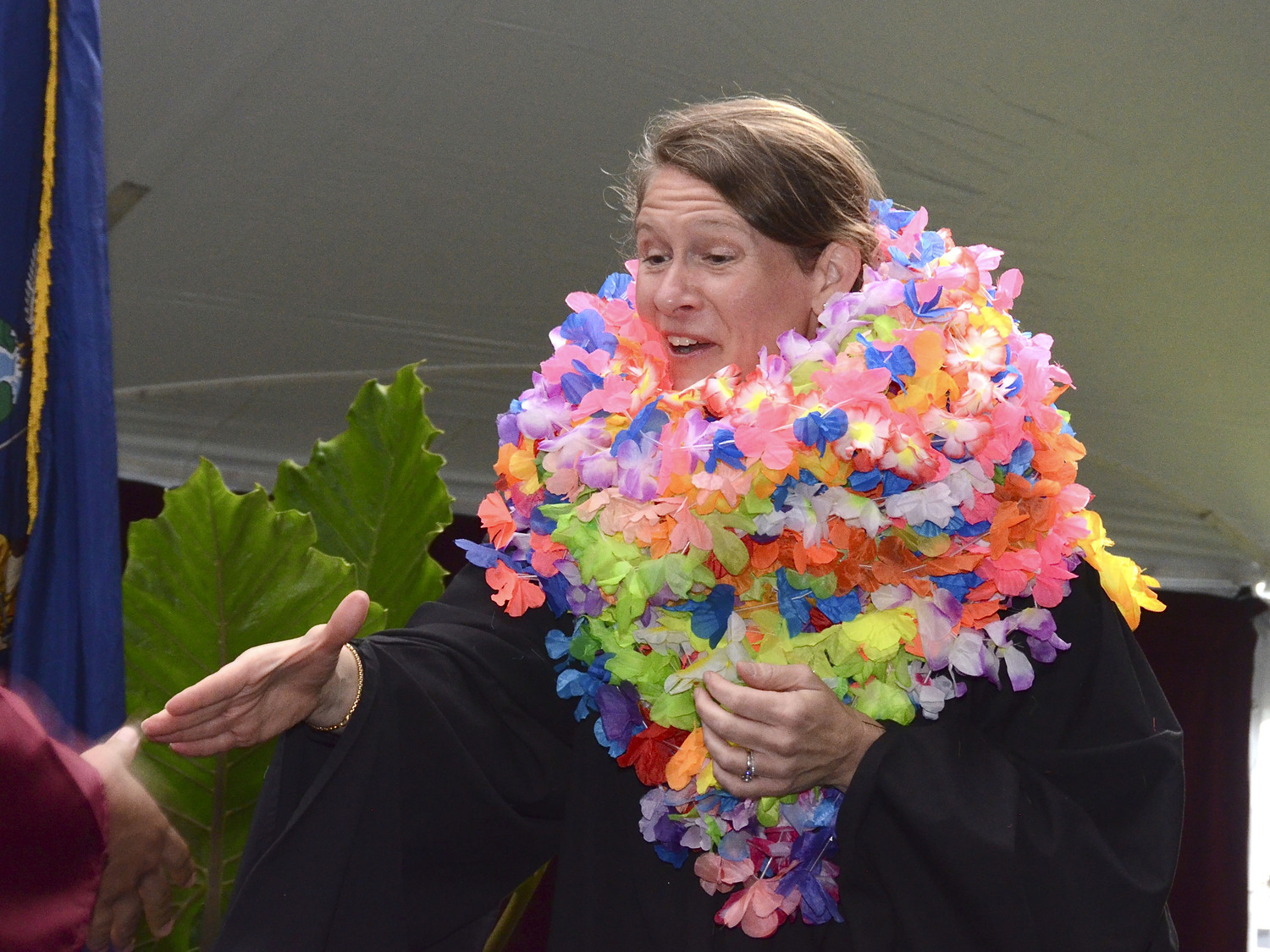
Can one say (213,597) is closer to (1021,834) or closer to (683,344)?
(683,344)

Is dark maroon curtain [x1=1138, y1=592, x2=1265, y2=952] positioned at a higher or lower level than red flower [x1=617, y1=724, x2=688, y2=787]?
lower

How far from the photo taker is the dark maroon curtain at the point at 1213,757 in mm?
4727

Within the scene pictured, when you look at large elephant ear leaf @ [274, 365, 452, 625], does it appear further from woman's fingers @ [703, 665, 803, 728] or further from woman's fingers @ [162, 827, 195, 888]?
woman's fingers @ [703, 665, 803, 728]

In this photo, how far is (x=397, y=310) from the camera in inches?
145

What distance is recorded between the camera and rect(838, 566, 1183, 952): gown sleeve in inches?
47.4

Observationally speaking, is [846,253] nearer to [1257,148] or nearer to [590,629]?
[590,629]

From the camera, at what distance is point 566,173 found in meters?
3.16

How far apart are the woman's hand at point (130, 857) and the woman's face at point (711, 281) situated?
0.73 metres

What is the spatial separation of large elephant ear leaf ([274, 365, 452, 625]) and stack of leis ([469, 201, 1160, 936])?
859mm

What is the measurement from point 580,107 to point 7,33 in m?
1.62

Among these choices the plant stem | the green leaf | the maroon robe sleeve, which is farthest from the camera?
the plant stem

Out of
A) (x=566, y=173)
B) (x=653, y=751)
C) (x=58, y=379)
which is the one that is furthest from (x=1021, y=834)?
(x=566, y=173)

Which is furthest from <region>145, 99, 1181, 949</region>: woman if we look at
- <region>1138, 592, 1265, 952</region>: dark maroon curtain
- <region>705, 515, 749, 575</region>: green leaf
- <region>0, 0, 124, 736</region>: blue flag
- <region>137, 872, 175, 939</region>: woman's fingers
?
<region>1138, 592, 1265, 952</region>: dark maroon curtain

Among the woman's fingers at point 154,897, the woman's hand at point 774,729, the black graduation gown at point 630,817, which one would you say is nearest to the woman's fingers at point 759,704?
the woman's hand at point 774,729
